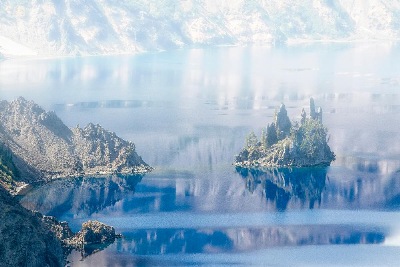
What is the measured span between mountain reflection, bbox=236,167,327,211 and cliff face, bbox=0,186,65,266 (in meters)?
55.6

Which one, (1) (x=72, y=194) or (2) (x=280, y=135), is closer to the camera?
(1) (x=72, y=194)

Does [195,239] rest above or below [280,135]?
below

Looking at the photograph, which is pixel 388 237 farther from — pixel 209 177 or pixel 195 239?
pixel 209 177

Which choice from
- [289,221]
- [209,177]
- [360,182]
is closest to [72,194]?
[209,177]

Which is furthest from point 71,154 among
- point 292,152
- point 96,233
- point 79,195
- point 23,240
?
point 23,240

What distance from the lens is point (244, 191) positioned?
561ft

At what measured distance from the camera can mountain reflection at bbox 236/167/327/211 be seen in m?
167

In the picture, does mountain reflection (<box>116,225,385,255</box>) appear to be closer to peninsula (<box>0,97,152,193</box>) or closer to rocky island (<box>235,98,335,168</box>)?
peninsula (<box>0,97,152,193</box>)

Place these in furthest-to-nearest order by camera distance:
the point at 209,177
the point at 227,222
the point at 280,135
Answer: the point at 280,135, the point at 209,177, the point at 227,222

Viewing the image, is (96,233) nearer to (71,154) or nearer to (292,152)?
(71,154)

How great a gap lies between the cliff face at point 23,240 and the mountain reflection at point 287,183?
183ft

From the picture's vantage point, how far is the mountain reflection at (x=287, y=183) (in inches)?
6560

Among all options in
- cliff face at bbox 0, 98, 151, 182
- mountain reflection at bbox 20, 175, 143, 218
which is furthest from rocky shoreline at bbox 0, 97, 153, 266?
mountain reflection at bbox 20, 175, 143, 218

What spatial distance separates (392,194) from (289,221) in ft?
92.3
